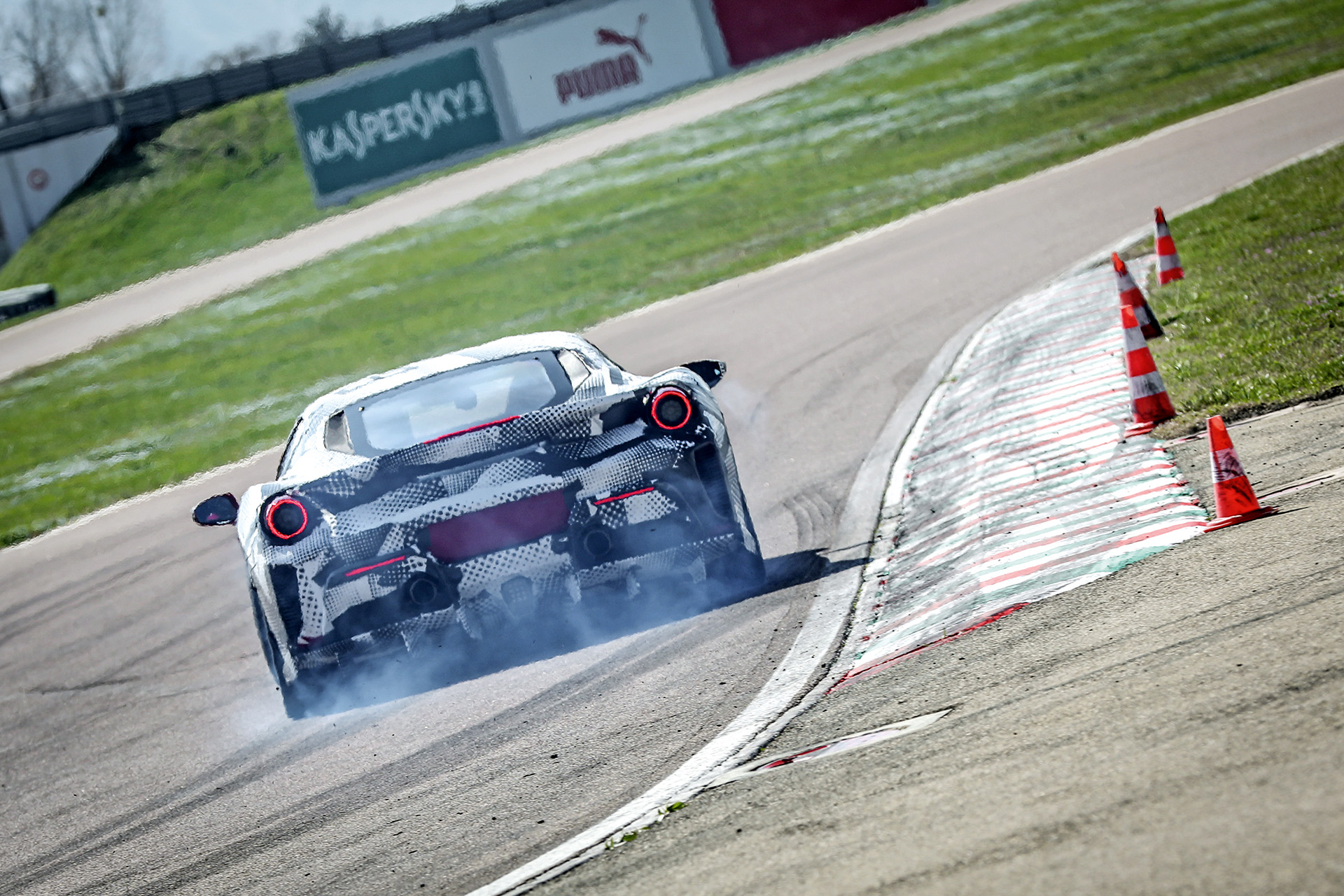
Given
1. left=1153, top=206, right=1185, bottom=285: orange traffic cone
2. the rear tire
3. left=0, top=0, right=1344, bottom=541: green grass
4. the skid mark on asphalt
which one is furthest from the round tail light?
left=0, top=0, right=1344, bottom=541: green grass

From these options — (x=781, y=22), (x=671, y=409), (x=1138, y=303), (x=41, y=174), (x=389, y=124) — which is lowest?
(x=1138, y=303)

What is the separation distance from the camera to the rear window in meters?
6.29

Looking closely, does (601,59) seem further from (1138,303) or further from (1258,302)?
(1258,302)

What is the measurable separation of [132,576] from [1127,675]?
8.38 metres

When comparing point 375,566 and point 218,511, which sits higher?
point 218,511

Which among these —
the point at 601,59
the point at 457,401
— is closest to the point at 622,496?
the point at 457,401

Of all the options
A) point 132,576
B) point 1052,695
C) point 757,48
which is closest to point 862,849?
point 1052,695

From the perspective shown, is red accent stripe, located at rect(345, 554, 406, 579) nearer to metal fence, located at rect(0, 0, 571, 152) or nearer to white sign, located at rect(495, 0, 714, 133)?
white sign, located at rect(495, 0, 714, 133)

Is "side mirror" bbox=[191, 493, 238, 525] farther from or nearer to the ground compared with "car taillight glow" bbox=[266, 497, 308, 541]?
farther from the ground

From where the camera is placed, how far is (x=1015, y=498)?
6.75 metres

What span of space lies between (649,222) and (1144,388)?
18.1 metres

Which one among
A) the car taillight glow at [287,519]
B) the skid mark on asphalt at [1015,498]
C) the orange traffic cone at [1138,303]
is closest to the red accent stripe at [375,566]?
the car taillight glow at [287,519]

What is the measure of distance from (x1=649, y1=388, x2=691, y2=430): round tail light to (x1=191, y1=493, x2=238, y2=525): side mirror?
2128 millimetres

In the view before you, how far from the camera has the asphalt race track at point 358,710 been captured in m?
4.65
